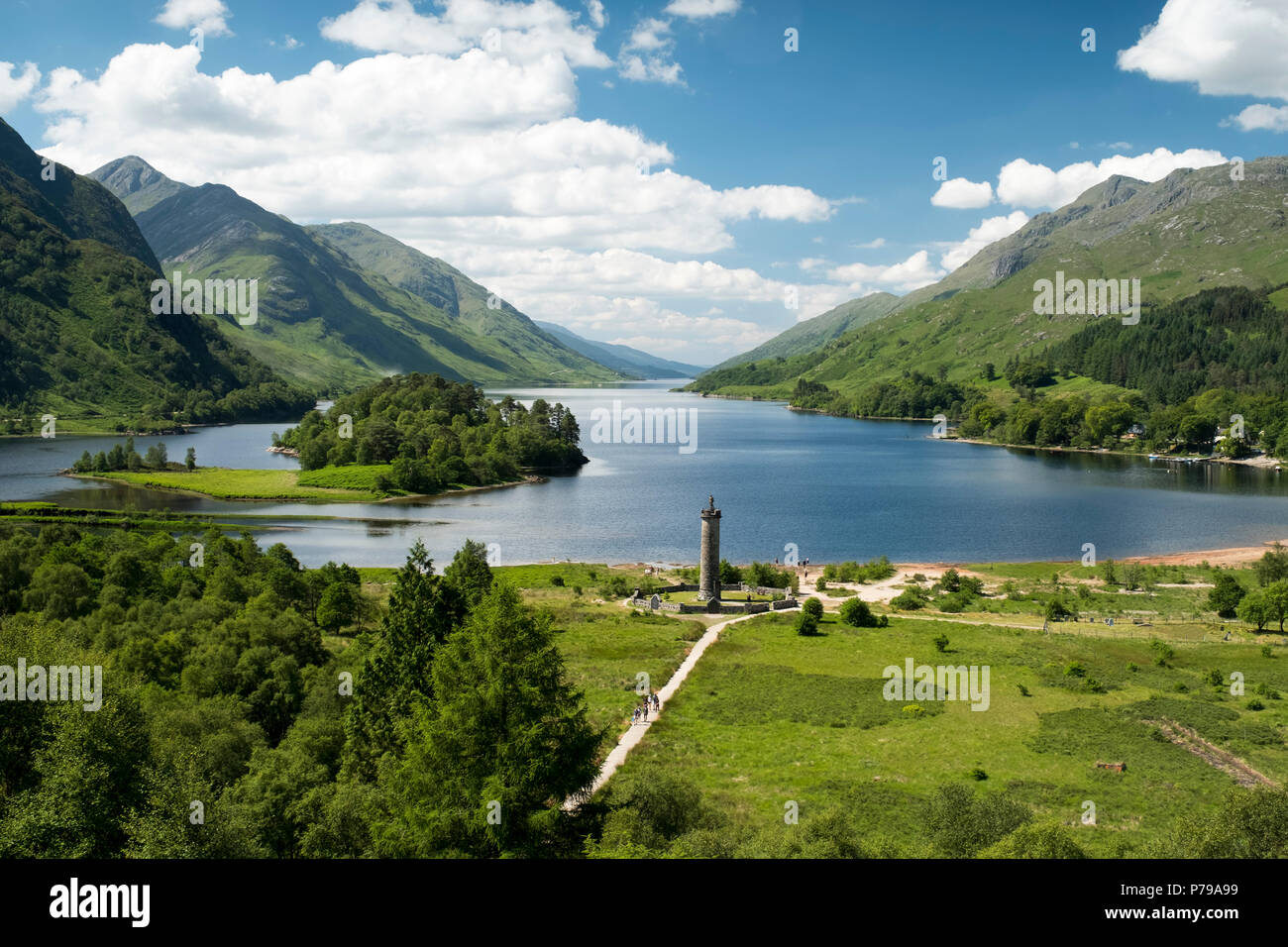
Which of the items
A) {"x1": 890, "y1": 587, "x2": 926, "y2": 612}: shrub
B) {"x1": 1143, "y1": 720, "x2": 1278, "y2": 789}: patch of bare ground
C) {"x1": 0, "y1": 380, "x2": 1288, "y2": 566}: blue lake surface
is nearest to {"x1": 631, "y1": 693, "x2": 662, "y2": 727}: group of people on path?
{"x1": 1143, "y1": 720, "x2": 1278, "y2": 789}: patch of bare ground

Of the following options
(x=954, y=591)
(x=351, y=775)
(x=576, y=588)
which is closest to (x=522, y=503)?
(x=576, y=588)

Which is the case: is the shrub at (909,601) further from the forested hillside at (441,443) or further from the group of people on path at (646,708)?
the forested hillside at (441,443)

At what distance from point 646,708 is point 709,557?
32.2 m

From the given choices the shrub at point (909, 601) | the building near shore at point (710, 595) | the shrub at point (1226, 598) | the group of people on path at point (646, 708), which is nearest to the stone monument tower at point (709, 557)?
the building near shore at point (710, 595)

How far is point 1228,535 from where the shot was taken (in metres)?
111

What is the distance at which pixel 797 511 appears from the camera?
129375mm

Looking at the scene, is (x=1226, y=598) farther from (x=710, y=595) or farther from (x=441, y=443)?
(x=441, y=443)

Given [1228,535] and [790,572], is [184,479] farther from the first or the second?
[1228,535]

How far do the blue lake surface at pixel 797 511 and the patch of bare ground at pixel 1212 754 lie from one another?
5610 cm

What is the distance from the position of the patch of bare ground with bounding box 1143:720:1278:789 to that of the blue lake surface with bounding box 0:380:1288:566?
184 ft

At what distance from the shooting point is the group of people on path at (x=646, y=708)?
4538 cm

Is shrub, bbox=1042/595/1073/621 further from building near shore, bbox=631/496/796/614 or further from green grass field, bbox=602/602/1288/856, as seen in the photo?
building near shore, bbox=631/496/796/614

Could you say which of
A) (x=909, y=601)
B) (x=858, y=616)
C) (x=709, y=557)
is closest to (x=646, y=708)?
(x=858, y=616)
